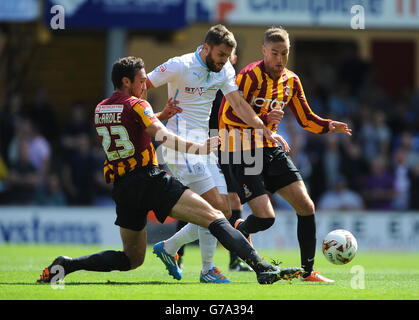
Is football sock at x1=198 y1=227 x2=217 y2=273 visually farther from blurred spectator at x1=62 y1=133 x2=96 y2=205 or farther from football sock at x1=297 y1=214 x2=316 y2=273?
blurred spectator at x1=62 y1=133 x2=96 y2=205

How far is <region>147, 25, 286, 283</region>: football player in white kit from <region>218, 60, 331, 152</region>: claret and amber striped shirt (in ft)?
0.57

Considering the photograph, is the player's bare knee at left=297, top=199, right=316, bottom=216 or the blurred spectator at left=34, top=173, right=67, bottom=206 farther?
the blurred spectator at left=34, top=173, right=67, bottom=206

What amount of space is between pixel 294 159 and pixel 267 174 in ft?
27.2

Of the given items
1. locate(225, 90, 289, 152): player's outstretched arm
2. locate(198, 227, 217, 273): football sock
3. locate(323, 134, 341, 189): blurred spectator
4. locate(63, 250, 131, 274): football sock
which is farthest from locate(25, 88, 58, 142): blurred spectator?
locate(63, 250, 131, 274): football sock

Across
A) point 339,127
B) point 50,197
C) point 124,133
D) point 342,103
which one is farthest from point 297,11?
point 124,133

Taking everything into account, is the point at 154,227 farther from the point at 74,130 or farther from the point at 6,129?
the point at 6,129

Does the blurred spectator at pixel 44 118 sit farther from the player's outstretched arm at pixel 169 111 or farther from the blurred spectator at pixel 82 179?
the player's outstretched arm at pixel 169 111

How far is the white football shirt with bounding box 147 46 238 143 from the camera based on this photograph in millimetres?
8047

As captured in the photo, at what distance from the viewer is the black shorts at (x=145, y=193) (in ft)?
23.3

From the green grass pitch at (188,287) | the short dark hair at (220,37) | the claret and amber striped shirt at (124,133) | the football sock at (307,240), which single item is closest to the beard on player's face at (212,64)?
the short dark hair at (220,37)

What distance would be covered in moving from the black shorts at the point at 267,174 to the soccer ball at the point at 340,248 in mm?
726

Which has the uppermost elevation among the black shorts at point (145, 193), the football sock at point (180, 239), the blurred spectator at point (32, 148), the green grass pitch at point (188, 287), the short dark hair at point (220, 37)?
the short dark hair at point (220, 37)

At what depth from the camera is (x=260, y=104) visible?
8219mm
